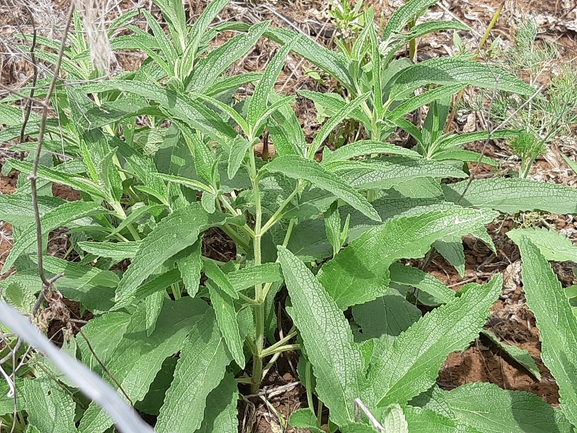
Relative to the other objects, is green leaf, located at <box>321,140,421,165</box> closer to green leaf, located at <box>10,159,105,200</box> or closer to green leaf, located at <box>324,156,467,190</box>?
green leaf, located at <box>324,156,467,190</box>

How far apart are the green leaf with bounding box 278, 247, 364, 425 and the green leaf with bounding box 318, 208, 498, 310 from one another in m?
0.14

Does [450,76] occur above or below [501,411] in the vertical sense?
above

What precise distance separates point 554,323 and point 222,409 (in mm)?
1070

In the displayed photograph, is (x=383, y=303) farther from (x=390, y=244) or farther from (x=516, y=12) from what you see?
(x=516, y=12)

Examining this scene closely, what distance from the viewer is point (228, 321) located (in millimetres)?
1748

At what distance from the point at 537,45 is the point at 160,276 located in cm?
260

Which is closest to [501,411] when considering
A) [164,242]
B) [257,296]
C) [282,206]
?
[257,296]

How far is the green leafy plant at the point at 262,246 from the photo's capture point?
1.73 meters

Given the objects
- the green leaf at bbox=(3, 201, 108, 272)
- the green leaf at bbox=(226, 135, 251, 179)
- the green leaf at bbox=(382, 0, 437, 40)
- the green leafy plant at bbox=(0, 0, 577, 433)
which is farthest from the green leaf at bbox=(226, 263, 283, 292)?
the green leaf at bbox=(382, 0, 437, 40)

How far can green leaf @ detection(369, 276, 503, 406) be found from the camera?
1727 mm

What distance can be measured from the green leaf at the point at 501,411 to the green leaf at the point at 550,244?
0.57 m

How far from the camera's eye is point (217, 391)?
202 centimetres

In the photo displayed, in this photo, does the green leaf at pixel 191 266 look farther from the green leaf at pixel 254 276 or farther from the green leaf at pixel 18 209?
the green leaf at pixel 18 209

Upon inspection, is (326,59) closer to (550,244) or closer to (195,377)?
(550,244)
